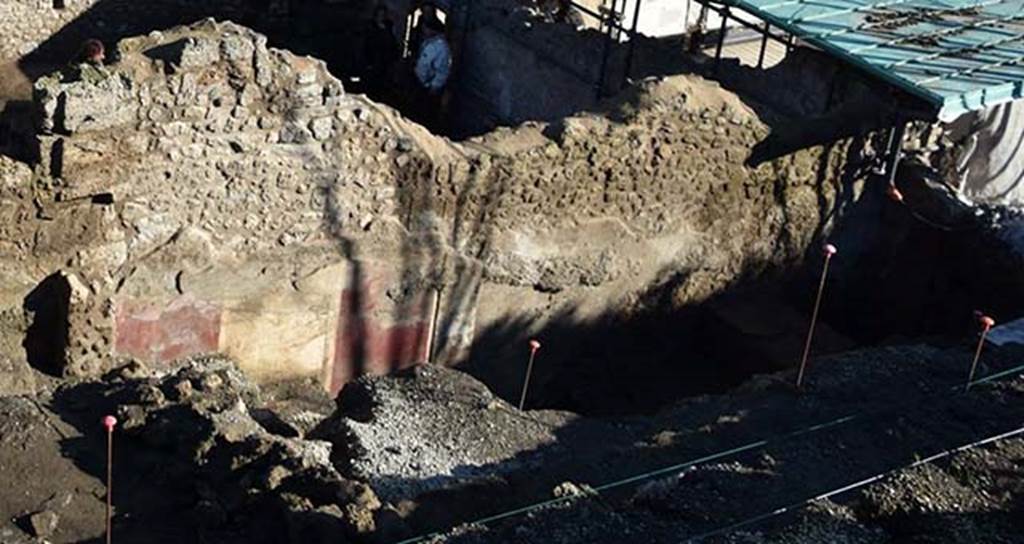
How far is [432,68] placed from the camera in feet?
54.2

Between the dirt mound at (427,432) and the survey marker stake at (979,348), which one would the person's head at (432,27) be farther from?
the survey marker stake at (979,348)

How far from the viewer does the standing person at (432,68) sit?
648 inches

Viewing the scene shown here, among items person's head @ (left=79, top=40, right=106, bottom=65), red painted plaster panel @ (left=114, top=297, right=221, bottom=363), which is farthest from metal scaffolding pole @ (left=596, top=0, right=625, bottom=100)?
person's head @ (left=79, top=40, right=106, bottom=65)

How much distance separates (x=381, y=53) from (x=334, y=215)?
6316mm

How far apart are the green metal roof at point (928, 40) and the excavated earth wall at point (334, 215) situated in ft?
2.89

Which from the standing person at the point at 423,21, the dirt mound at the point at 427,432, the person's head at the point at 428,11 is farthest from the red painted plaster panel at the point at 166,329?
the person's head at the point at 428,11

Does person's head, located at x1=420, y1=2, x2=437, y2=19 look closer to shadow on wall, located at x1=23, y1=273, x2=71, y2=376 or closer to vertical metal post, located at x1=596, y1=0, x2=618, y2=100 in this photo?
vertical metal post, located at x1=596, y1=0, x2=618, y2=100

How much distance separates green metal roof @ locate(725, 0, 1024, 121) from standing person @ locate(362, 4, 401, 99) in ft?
15.0

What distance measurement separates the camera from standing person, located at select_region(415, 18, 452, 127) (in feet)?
54.0

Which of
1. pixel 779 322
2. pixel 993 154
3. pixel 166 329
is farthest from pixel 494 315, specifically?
pixel 993 154

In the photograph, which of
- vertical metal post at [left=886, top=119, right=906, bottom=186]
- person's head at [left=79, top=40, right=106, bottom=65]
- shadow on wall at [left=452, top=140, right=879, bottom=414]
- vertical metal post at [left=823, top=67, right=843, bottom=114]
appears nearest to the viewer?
person's head at [left=79, top=40, right=106, bottom=65]

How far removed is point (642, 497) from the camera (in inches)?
360

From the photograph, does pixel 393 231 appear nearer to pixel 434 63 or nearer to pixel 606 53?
pixel 606 53

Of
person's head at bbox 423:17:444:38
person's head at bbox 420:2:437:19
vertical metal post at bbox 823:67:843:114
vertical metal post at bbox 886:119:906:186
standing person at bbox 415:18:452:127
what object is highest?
vertical metal post at bbox 823:67:843:114
